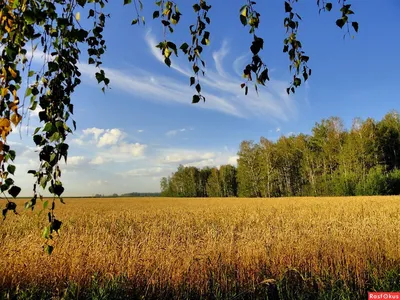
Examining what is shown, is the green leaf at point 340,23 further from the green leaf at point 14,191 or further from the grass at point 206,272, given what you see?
the grass at point 206,272

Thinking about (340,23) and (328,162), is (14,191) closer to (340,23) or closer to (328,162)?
(340,23)

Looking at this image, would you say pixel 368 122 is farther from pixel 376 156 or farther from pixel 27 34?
pixel 27 34

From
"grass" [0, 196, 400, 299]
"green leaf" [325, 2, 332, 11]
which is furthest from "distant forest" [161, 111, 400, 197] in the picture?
"green leaf" [325, 2, 332, 11]

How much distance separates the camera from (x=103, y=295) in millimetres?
4406

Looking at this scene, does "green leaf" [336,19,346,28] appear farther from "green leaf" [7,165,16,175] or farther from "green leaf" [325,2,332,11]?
"green leaf" [7,165,16,175]

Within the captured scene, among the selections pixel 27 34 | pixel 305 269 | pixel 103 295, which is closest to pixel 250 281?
pixel 305 269

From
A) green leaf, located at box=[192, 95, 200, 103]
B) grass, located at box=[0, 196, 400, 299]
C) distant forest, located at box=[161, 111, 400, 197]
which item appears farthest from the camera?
distant forest, located at box=[161, 111, 400, 197]

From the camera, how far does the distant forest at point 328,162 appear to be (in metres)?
50.6

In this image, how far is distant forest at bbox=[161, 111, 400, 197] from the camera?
5059cm

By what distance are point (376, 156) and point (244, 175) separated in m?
28.1

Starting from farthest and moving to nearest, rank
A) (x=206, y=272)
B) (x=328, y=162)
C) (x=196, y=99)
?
(x=328, y=162) → (x=206, y=272) → (x=196, y=99)

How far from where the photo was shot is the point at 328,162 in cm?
6075

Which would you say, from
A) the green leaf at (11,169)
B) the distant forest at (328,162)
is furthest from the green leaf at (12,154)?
the distant forest at (328,162)

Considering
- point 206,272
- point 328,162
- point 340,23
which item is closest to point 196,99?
point 340,23
